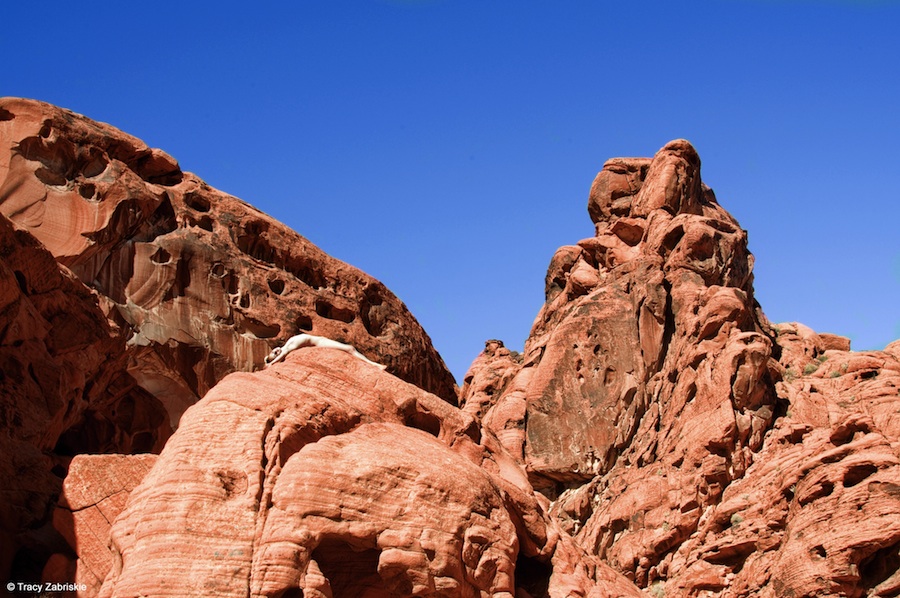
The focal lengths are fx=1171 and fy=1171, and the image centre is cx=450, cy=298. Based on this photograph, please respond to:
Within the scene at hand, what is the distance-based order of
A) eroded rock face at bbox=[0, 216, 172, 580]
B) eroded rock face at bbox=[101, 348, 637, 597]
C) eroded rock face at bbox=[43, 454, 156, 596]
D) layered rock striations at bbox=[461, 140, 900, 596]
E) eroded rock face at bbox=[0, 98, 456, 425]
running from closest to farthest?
1. eroded rock face at bbox=[101, 348, 637, 597]
2. eroded rock face at bbox=[43, 454, 156, 596]
3. eroded rock face at bbox=[0, 216, 172, 580]
4. layered rock striations at bbox=[461, 140, 900, 596]
5. eroded rock face at bbox=[0, 98, 456, 425]

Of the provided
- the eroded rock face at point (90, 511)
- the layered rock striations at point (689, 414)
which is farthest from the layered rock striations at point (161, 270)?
the eroded rock face at point (90, 511)

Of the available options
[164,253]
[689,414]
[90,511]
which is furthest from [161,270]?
[90,511]

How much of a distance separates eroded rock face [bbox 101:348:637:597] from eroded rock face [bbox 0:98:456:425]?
12852mm

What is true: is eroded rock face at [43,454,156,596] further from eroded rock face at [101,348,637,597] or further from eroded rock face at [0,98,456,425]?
eroded rock face at [0,98,456,425]

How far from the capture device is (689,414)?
31.8 meters

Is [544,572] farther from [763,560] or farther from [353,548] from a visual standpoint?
[763,560]

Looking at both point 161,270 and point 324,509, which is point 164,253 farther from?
point 324,509

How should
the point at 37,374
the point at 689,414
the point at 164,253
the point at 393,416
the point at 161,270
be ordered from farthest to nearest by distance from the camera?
the point at 164,253
the point at 161,270
the point at 689,414
the point at 37,374
the point at 393,416

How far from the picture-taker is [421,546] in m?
17.2

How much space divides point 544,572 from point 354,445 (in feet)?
14.9

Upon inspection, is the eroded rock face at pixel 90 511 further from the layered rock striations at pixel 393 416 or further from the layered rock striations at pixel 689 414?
the layered rock striations at pixel 689 414

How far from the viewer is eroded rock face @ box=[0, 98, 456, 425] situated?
104 ft

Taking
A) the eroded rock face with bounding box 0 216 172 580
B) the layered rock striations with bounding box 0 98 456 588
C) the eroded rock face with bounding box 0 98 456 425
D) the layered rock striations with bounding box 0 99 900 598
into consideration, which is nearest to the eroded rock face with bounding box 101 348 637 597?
the layered rock striations with bounding box 0 99 900 598

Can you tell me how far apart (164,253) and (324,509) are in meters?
18.1
